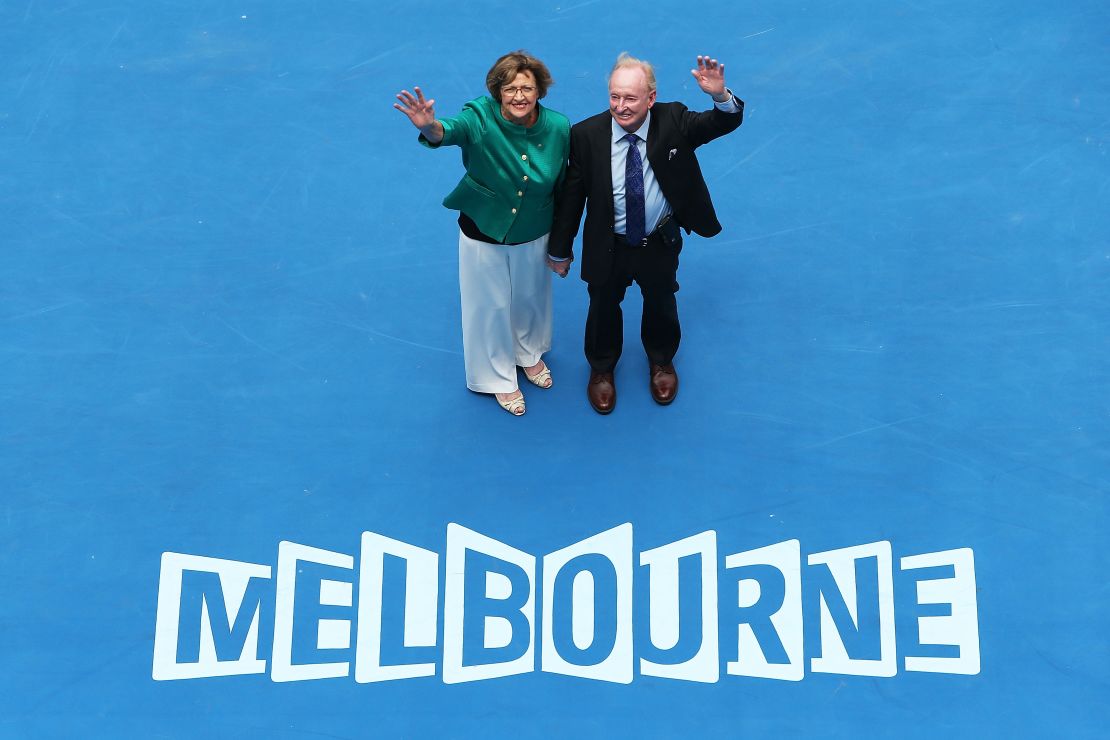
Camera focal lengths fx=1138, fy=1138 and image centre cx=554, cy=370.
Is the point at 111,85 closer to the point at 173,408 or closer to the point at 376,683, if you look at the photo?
the point at 173,408

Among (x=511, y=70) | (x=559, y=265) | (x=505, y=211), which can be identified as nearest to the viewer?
(x=511, y=70)

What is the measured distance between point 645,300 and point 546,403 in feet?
2.47

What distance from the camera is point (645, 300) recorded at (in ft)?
17.3

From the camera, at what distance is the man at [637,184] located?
4.38m

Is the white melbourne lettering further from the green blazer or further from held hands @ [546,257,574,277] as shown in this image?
the green blazer

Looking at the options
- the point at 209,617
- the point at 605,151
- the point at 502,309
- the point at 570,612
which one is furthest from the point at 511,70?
the point at 209,617

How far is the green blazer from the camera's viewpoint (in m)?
4.42

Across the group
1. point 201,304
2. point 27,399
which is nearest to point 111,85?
point 201,304

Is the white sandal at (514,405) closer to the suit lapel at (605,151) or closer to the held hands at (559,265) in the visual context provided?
the held hands at (559,265)

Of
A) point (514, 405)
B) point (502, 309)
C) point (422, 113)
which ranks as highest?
point (422, 113)

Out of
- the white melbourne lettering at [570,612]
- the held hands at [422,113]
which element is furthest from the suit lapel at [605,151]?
the white melbourne lettering at [570,612]

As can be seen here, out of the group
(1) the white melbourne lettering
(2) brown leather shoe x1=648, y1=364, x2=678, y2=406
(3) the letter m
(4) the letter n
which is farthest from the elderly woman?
(4) the letter n

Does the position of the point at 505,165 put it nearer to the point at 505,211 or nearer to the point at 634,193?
the point at 505,211

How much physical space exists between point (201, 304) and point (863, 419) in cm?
333
